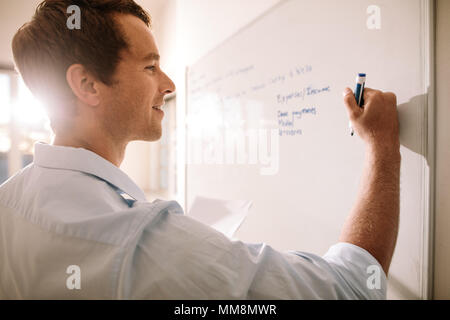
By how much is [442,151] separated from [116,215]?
64cm

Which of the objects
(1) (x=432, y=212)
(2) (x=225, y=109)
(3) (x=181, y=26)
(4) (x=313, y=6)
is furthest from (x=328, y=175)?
(3) (x=181, y=26)

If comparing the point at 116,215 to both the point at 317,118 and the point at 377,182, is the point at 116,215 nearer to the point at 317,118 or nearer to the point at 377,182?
the point at 377,182

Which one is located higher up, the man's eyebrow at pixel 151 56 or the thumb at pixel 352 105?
the man's eyebrow at pixel 151 56

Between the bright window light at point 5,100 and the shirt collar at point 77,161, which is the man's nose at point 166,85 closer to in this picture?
the shirt collar at point 77,161

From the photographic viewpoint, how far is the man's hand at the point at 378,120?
56cm

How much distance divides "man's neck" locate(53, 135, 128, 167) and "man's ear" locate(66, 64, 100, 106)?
87 millimetres

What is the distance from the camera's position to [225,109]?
129 centimetres

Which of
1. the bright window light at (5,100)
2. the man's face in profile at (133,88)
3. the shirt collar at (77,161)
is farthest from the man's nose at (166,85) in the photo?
the bright window light at (5,100)

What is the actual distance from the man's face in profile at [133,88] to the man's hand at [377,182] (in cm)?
49

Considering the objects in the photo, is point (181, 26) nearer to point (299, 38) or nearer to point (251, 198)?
point (299, 38)

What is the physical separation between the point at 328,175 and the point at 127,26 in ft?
2.21
